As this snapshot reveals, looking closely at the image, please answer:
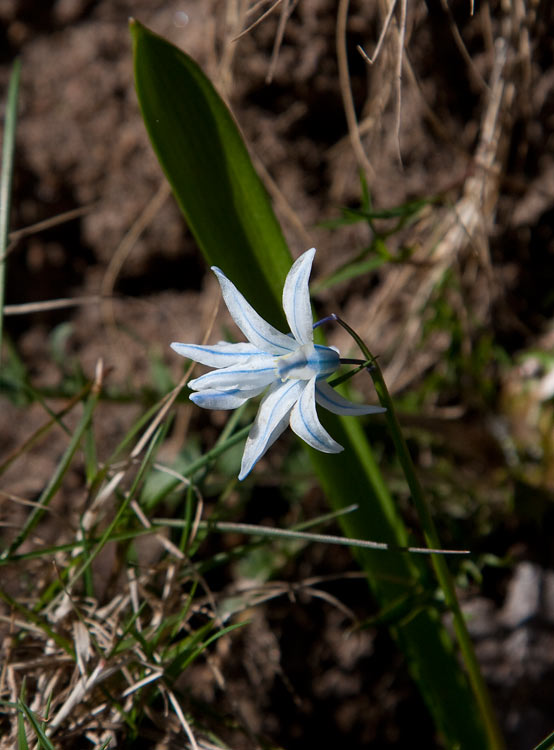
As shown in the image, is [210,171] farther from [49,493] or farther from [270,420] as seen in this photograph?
[49,493]

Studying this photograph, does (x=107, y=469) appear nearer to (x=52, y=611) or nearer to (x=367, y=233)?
(x=52, y=611)

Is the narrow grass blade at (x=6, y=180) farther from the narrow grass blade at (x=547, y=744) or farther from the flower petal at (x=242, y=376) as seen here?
the narrow grass blade at (x=547, y=744)

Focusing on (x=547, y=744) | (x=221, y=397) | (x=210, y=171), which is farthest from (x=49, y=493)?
(x=547, y=744)

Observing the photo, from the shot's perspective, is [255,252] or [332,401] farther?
[255,252]

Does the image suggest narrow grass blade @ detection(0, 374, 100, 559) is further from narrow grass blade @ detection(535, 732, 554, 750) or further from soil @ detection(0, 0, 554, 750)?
narrow grass blade @ detection(535, 732, 554, 750)

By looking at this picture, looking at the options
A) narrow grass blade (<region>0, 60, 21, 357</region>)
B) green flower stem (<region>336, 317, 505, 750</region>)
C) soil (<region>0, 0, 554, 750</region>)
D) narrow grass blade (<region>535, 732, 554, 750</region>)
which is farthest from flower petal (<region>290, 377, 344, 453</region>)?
soil (<region>0, 0, 554, 750</region>)

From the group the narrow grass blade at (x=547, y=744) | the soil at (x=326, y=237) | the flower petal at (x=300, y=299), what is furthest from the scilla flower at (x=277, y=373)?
the soil at (x=326, y=237)
